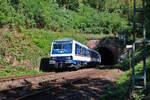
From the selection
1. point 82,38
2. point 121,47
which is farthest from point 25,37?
point 121,47

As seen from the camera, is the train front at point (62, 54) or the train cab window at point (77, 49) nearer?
the train front at point (62, 54)

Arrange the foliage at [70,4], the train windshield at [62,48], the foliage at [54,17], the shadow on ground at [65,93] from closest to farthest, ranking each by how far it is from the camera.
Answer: the shadow on ground at [65,93], the train windshield at [62,48], the foliage at [54,17], the foliage at [70,4]

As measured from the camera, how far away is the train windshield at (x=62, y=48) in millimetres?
27688

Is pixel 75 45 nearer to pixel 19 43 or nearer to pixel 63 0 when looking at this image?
pixel 19 43

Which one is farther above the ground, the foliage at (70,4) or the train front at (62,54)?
the foliage at (70,4)

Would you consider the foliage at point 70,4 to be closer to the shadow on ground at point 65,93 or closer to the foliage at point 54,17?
the foliage at point 54,17

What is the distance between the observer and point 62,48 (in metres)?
27.9

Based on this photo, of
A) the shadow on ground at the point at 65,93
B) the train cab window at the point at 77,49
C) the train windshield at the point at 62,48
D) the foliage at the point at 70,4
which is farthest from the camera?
the foliage at the point at 70,4

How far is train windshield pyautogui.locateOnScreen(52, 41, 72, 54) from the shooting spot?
27.7 m

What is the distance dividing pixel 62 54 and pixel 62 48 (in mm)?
Answer: 572

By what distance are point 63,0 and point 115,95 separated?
40252 mm

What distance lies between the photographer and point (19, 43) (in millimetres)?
26328

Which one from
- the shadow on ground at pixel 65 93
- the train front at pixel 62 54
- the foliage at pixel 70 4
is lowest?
the shadow on ground at pixel 65 93

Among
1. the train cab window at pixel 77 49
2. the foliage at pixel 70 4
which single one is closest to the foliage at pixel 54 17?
the foliage at pixel 70 4
